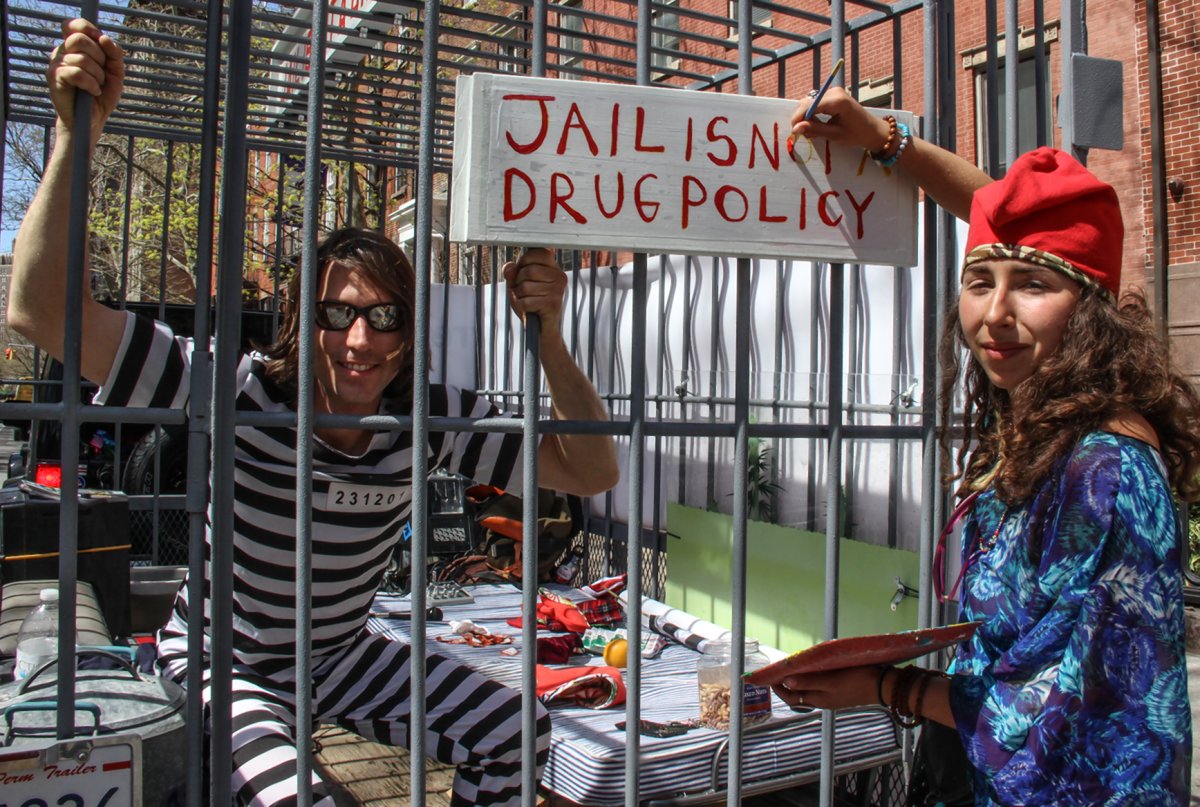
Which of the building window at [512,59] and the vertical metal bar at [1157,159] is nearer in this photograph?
the building window at [512,59]

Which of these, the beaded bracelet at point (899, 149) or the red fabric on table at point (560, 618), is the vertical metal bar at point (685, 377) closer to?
the red fabric on table at point (560, 618)

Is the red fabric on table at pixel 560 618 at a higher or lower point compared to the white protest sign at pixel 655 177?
lower

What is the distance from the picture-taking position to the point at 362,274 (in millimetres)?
2195

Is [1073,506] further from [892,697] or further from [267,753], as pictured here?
[267,753]

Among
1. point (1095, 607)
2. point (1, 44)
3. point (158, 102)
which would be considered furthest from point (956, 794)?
point (158, 102)

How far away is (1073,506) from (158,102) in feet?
12.9

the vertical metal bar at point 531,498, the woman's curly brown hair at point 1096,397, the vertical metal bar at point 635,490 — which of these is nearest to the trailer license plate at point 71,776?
the vertical metal bar at point 531,498

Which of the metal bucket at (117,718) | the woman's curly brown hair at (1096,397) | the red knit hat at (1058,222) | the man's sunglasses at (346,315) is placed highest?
the red knit hat at (1058,222)

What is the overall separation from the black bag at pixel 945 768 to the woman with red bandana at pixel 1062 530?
0.02 metres

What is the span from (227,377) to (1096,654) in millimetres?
1345

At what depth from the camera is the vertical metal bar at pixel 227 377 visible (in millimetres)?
1596

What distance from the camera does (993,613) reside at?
1524mm

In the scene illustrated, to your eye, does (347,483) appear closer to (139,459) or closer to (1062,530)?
(1062,530)

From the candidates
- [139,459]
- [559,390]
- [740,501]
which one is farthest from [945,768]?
[139,459]
